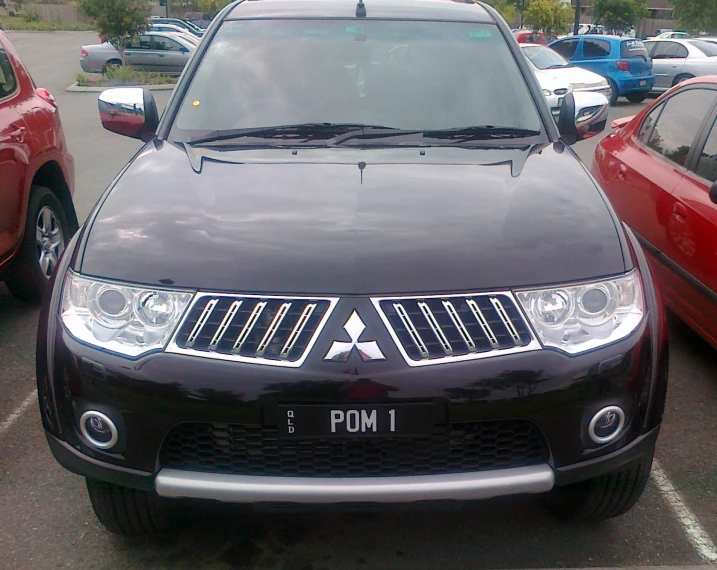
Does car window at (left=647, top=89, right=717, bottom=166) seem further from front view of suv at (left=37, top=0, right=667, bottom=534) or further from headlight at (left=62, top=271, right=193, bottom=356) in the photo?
headlight at (left=62, top=271, right=193, bottom=356)

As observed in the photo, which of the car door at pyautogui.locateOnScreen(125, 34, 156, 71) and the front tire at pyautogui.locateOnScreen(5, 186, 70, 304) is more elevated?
the front tire at pyautogui.locateOnScreen(5, 186, 70, 304)

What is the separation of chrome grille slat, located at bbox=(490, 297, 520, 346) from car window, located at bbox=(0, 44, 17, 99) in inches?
149

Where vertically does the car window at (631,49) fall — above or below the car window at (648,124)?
below

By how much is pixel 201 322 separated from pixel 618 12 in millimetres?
42933

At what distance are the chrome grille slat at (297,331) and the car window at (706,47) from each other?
1984cm

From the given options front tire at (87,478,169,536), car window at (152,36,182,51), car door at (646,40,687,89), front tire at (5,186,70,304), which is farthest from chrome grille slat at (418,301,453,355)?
car window at (152,36,182,51)

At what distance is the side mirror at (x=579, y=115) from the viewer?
152 inches

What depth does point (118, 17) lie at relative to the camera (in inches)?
922

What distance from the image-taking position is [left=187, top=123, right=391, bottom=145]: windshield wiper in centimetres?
329

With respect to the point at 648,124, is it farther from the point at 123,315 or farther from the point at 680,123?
the point at 123,315

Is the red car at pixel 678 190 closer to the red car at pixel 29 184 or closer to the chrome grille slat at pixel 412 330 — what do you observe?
the chrome grille slat at pixel 412 330

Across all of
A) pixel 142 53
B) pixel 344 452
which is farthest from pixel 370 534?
pixel 142 53

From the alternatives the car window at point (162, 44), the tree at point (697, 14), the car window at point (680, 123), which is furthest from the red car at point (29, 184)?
the tree at point (697, 14)

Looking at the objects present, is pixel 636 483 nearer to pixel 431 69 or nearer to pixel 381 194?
pixel 381 194
